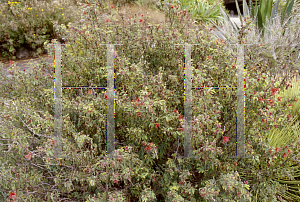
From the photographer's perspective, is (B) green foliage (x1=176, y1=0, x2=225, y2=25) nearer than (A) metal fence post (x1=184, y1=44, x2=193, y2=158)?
No

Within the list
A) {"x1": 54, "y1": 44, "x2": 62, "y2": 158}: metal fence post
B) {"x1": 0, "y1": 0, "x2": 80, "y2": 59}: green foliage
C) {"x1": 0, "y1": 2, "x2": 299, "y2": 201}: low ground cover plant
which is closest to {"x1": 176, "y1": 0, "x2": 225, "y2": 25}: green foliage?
{"x1": 0, "y1": 0, "x2": 80, "y2": 59}: green foliage

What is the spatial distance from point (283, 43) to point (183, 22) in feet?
7.34

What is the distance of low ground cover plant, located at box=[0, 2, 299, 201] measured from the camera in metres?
Answer: 1.71

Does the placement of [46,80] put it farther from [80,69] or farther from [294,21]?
[294,21]

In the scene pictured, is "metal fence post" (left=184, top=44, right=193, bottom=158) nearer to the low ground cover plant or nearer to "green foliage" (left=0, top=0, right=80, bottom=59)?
the low ground cover plant

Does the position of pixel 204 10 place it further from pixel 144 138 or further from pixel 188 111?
pixel 144 138

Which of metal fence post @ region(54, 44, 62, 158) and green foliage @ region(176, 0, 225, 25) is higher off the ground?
green foliage @ region(176, 0, 225, 25)

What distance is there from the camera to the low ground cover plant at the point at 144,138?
5.59ft

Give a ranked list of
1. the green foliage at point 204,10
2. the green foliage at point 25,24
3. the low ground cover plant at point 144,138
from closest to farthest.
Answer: the low ground cover plant at point 144,138 < the green foliage at point 25,24 < the green foliage at point 204,10

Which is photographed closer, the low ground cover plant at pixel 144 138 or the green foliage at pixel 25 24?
the low ground cover plant at pixel 144 138

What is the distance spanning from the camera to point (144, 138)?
190cm

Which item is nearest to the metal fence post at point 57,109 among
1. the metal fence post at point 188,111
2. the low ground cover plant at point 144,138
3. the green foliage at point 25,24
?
the low ground cover plant at point 144,138

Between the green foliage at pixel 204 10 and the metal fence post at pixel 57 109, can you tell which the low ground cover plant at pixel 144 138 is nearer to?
the metal fence post at pixel 57 109

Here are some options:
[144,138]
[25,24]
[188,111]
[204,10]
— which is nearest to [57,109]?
[144,138]
